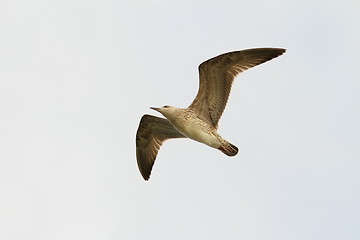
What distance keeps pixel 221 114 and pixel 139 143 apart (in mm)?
3418

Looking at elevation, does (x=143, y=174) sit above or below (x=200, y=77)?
below

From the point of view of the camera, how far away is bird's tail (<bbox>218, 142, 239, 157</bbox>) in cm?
2128

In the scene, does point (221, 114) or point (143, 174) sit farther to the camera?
point (143, 174)

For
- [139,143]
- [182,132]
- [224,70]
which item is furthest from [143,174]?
[224,70]

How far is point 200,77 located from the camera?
21.2m

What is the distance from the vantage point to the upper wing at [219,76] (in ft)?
68.4

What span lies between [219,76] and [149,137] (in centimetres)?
384

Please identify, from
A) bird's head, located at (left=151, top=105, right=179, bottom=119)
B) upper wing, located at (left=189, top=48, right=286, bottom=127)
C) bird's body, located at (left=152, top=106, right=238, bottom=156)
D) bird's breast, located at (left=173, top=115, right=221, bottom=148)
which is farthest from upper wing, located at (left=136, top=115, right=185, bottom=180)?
upper wing, located at (left=189, top=48, right=286, bottom=127)

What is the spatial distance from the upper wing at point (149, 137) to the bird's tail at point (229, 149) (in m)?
2.46

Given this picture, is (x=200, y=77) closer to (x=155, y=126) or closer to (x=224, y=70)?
(x=224, y=70)

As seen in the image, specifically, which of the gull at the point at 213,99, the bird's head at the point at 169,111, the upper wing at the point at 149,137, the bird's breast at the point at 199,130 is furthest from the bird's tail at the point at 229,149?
the upper wing at the point at 149,137

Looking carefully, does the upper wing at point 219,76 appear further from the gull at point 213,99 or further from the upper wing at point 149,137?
the upper wing at point 149,137

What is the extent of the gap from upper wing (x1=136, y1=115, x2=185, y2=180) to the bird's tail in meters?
2.46

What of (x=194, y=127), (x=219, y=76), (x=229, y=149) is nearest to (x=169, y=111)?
(x=194, y=127)
